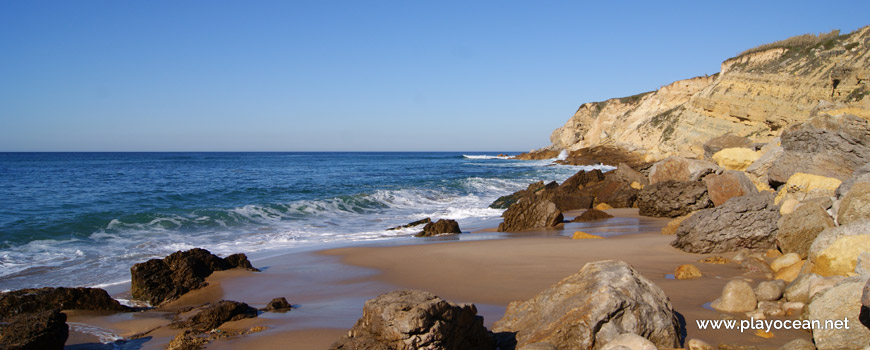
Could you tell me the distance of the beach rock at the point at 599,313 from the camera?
145 inches

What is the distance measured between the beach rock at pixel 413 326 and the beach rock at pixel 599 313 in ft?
1.70

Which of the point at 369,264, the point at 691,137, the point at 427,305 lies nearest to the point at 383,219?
the point at 369,264

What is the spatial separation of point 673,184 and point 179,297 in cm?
1112

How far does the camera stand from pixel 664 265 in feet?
22.7

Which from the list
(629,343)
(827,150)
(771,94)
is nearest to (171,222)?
(629,343)

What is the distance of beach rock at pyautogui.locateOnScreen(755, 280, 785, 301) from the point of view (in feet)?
15.9

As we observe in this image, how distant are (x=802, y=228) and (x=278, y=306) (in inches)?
251

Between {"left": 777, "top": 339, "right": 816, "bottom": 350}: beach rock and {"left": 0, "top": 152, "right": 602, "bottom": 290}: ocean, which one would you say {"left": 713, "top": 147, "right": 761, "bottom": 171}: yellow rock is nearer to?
{"left": 0, "top": 152, "right": 602, "bottom": 290}: ocean

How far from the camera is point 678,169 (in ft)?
52.1

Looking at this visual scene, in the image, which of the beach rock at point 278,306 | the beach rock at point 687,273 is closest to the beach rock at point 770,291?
the beach rock at point 687,273

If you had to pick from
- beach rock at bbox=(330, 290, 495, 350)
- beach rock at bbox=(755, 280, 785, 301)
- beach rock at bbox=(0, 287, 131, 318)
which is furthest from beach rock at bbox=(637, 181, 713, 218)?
beach rock at bbox=(0, 287, 131, 318)

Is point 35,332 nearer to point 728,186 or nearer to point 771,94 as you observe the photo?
point 728,186

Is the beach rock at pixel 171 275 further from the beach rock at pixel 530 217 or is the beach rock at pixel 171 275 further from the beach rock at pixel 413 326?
the beach rock at pixel 530 217

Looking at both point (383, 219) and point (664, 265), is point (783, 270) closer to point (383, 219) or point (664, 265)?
point (664, 265)
